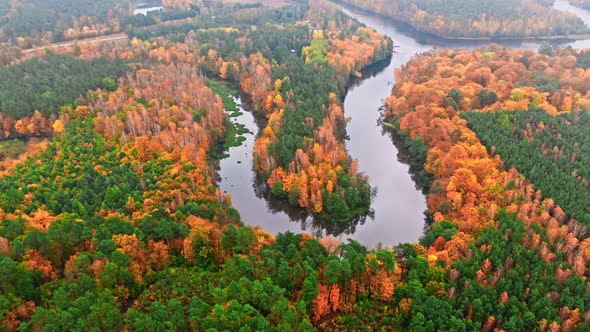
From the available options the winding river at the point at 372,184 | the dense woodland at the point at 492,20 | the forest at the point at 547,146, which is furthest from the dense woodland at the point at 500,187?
the dense woodland at the point at 492,20

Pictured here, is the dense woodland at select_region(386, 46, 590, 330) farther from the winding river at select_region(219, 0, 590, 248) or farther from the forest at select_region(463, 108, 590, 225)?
the winding river at select_region(219, 0, 590, 248)

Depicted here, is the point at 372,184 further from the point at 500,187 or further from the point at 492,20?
the point at 492,20

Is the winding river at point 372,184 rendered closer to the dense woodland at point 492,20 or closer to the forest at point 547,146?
the forest at point 547,146

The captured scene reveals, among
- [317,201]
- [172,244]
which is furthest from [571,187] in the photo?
[172,244]

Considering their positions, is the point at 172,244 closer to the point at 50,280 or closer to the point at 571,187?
the point at 50,280

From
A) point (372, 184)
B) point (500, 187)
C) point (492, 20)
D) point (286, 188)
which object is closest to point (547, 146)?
point (500, 187)

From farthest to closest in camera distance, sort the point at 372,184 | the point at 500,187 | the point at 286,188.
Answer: the point at 372,184
the point at 286,188
the point at 500,187
